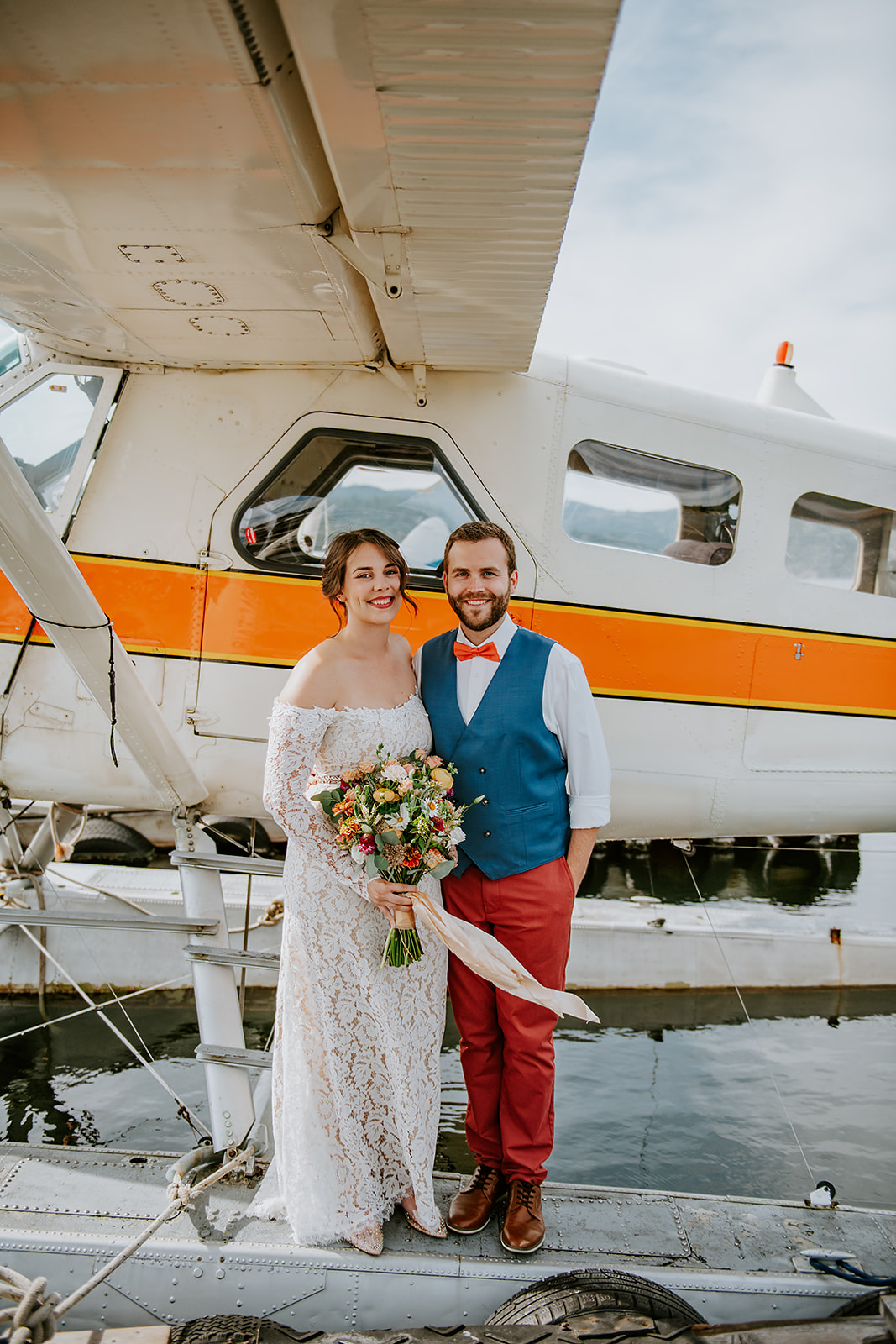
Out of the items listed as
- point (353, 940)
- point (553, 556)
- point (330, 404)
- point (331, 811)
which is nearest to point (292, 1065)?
point (353, 940)

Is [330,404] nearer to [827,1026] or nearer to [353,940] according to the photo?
[353,940]

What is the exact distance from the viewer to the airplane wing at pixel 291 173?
5.34 feet

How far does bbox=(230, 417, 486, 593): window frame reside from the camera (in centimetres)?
330

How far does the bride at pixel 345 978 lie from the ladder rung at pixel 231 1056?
0.40 metres

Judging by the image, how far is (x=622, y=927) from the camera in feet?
19.0

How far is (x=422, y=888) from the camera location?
2467mm

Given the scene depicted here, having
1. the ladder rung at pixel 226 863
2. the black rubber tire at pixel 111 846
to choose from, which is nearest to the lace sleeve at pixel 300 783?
the ladder rung at pixel 226 863

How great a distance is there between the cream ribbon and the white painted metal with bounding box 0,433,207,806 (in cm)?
120

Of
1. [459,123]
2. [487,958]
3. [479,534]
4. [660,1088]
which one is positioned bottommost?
[660,1088]

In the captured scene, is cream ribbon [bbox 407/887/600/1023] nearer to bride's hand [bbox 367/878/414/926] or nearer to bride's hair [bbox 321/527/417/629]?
bride's hand [bbox 367/878/414/926]

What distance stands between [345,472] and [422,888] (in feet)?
5.72

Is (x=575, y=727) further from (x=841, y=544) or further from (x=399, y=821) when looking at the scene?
(x=841, y=544)

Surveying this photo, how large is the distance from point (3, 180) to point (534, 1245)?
3.37 metres

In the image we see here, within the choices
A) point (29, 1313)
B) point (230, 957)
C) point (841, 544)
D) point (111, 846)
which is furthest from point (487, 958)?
point (111, 846)
